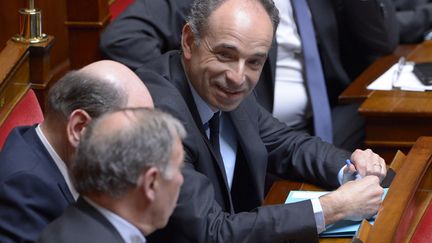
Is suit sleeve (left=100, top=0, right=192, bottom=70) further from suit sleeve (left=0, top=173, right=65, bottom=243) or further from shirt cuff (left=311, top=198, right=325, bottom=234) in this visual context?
suit sleeve (left=0, top=173, right=65, bottom=243)

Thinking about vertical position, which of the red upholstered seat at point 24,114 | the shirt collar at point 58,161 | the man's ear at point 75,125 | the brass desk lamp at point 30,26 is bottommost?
the red upholstered seat at point 24,114

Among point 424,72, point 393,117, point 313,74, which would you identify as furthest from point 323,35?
point 393,117

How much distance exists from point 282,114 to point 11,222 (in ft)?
5.19

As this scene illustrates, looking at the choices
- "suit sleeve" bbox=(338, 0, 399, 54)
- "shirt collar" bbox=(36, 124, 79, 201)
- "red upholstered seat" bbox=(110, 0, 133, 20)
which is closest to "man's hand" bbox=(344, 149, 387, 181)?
"shirt collar" bbox=(36, 124, 79, 201)

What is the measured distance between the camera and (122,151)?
1.23 meters

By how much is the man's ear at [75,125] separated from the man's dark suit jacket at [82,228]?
281 mm

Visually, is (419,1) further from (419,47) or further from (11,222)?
(11,222)

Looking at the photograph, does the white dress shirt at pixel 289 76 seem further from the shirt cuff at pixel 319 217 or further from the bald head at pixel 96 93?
the bald head at pixel 96 93

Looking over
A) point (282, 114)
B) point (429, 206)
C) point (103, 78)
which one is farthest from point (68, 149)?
point (282, 114)

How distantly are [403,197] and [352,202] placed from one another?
10 centimetres

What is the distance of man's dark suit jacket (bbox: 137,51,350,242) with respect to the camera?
5.76ft

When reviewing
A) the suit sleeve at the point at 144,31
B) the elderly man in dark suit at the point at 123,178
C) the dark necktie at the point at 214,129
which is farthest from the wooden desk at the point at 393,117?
the elderly man in dark suit at the point at 123,178

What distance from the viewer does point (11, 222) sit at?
1.52m

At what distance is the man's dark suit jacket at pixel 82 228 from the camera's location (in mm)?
1264
